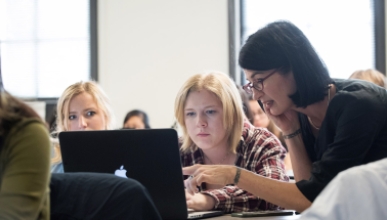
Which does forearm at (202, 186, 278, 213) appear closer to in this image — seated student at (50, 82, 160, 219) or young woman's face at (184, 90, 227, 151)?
young woman's face at (184, 90, 227, 151)

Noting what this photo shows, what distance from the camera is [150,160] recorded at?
1.76 meters

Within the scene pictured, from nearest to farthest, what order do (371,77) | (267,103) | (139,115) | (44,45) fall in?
(267,103), (371,77), (139,115), (44,45)

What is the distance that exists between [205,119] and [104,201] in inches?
45.2

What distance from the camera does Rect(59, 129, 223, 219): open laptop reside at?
5.73 ft

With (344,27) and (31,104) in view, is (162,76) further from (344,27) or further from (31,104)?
(31,104)

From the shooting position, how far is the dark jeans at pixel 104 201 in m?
1.23

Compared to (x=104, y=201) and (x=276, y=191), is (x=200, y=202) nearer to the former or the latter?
(x=276, y=191)

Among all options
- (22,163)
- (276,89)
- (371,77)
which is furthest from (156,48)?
(22,163)

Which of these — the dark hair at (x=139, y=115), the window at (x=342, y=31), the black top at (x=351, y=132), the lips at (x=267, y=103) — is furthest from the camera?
the dark hair at (x=139, y=115)

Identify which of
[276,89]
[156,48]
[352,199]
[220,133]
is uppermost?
[156,48]

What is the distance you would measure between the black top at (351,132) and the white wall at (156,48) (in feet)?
10.7

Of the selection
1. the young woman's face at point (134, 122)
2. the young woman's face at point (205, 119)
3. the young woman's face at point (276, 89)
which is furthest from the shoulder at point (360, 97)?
the young woman's face at point (134, 122)

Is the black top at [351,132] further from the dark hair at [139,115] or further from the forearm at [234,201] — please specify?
the dark hair at [139,115]

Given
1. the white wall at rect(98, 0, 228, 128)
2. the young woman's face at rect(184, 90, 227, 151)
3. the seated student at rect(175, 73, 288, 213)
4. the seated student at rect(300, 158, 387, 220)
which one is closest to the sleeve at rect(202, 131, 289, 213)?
the seated student at rect(175, 73, 288, 213)
